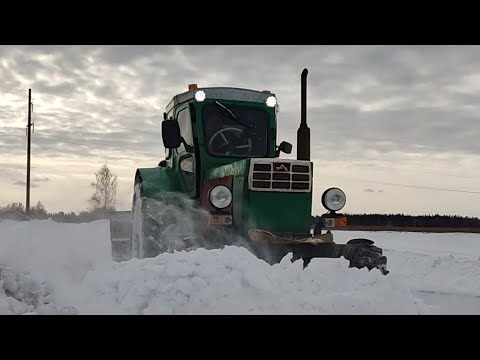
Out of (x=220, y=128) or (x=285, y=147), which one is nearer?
(x=220, y=128)

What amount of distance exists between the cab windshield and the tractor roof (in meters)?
0.13

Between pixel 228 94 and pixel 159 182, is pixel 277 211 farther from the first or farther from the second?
pixel 159 182

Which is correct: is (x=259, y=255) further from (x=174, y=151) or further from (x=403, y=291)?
(x=174, y=151)

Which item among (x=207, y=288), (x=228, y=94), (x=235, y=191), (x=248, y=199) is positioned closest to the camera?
(x=207, y=288)

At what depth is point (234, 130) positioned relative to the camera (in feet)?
27.6

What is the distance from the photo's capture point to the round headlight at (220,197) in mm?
6961

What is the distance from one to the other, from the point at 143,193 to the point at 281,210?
2414 mm

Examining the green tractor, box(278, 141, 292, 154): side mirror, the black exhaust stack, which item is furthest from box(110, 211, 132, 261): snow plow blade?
the black exhaust stack

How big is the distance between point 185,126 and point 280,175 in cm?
196

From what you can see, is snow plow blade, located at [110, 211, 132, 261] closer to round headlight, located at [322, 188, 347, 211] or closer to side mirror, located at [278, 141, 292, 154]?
side mirror, located at [278, 141, 292, 154]

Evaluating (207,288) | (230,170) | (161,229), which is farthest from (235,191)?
(207,288)

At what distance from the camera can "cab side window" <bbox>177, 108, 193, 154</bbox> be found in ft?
27.3

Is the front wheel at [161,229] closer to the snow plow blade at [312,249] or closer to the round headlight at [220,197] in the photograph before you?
the round headlight at [220,197]

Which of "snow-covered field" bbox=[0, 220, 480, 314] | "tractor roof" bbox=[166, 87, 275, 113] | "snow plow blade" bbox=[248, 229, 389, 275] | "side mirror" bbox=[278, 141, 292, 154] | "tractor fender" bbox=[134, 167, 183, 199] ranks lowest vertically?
"snow-covered field" bbox=[0, 220, 480, 314]
